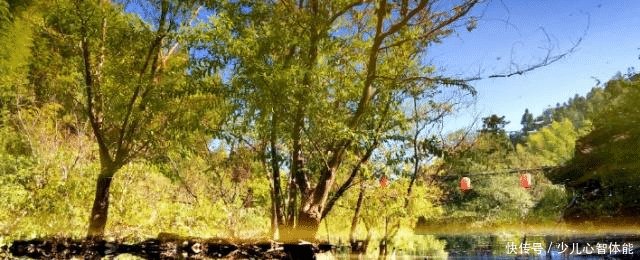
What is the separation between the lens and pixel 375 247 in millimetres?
11852

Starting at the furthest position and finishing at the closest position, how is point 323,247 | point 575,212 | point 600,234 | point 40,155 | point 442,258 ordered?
point 442,258 < point 575,212 < point 600,234 < point 40,155 < point 323,247

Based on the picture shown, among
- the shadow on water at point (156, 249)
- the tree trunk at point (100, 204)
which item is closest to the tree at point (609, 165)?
the shadow on water at point (156, 249)

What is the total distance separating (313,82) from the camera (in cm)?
608

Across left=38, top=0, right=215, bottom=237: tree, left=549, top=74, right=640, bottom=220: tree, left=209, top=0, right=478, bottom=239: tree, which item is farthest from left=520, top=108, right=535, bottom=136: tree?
left=38, top=0, right=215, bottom=237: tree

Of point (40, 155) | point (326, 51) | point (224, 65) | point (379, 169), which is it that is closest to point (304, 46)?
point (326, 51)

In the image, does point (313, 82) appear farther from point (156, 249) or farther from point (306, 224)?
point (156, 249)

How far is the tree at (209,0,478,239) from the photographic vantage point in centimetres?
571

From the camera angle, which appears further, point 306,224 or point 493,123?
point 493,123

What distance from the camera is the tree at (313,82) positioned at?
571cm

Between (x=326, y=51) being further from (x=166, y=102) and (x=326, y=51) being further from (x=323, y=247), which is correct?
(x=323, y=247)

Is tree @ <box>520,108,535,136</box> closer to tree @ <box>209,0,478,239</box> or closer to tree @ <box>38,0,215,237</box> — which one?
tree @ <box>209,0,478,239</box>

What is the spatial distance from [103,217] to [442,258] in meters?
9.73

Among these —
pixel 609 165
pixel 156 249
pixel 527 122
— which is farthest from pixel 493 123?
pixel 527 122

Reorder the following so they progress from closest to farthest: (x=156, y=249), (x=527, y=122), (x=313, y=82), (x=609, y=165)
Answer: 1. (x=313, y=82)
2. (x=156, y=249)
3. (x=609, y=165)
4. (x=527, y=122)
